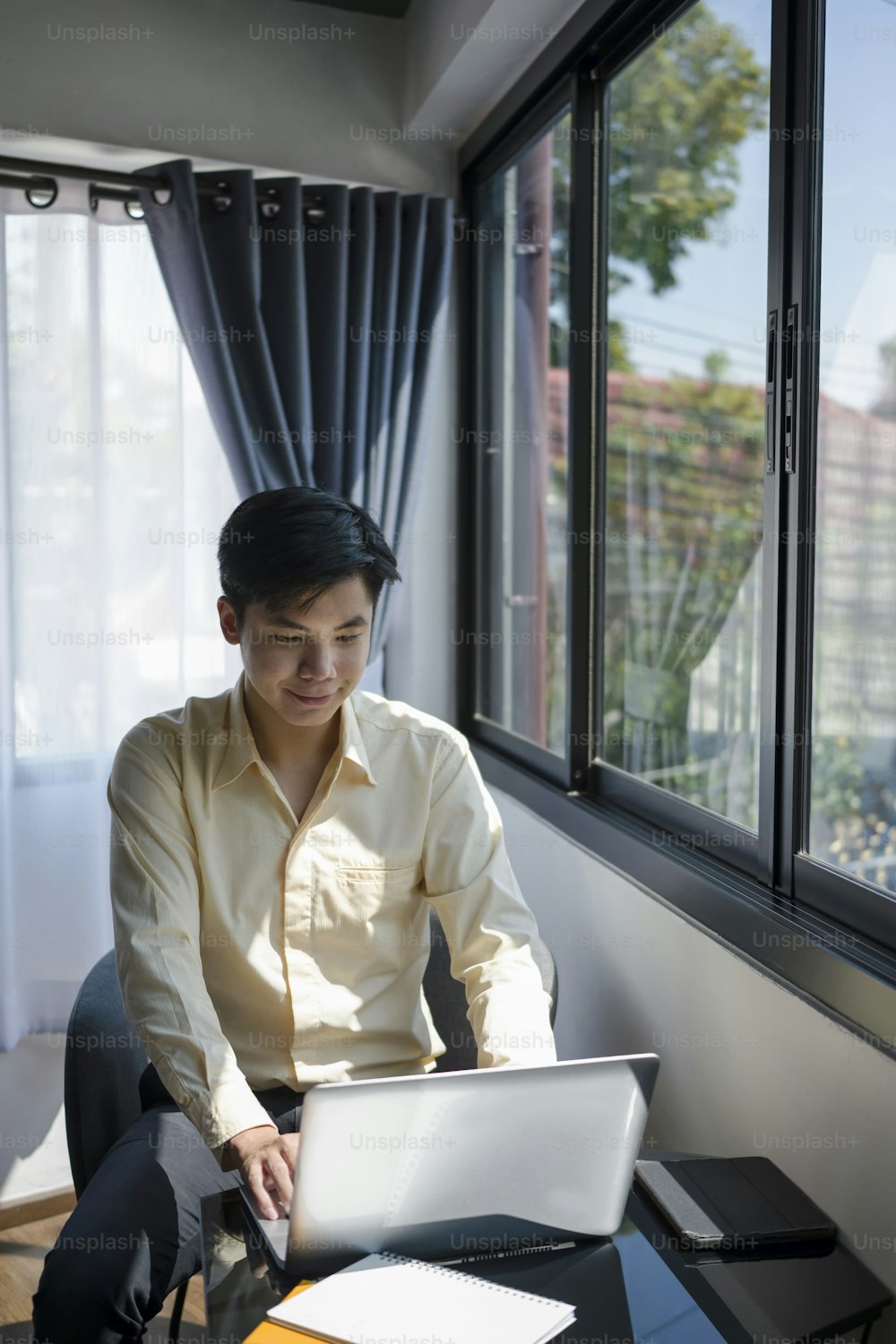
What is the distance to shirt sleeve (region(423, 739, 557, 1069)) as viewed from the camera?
1431 millimetres

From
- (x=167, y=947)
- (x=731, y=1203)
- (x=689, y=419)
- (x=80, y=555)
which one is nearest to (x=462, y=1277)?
(x=731, y=1203)

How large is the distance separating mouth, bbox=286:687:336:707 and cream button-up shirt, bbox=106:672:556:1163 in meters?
0.10

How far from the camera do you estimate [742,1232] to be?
1167mm

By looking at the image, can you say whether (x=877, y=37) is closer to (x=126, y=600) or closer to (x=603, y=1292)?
(x=603, y=1292)

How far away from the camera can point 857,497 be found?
1.91 metres

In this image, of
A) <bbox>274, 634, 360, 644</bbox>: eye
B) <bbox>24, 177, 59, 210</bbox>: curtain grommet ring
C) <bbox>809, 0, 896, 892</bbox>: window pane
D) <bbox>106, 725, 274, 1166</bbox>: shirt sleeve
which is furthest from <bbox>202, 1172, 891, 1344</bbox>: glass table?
<bbox>24, 177, 59, 210</bbox>: curtain grommet ring

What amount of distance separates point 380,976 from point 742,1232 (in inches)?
23.5

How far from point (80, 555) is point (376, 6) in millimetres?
1380

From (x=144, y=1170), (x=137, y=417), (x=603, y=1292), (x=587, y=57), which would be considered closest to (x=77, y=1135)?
(x=144, y=1170)

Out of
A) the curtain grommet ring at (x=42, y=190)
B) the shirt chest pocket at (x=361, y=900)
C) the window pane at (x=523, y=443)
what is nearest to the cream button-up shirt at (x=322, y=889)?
the shirt chest pocket at (x=361, y=900)

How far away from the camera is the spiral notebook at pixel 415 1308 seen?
0.91m

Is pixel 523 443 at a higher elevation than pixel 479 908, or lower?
higher

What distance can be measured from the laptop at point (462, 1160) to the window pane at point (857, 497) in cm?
64

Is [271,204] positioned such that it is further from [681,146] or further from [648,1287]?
[648,1287]
